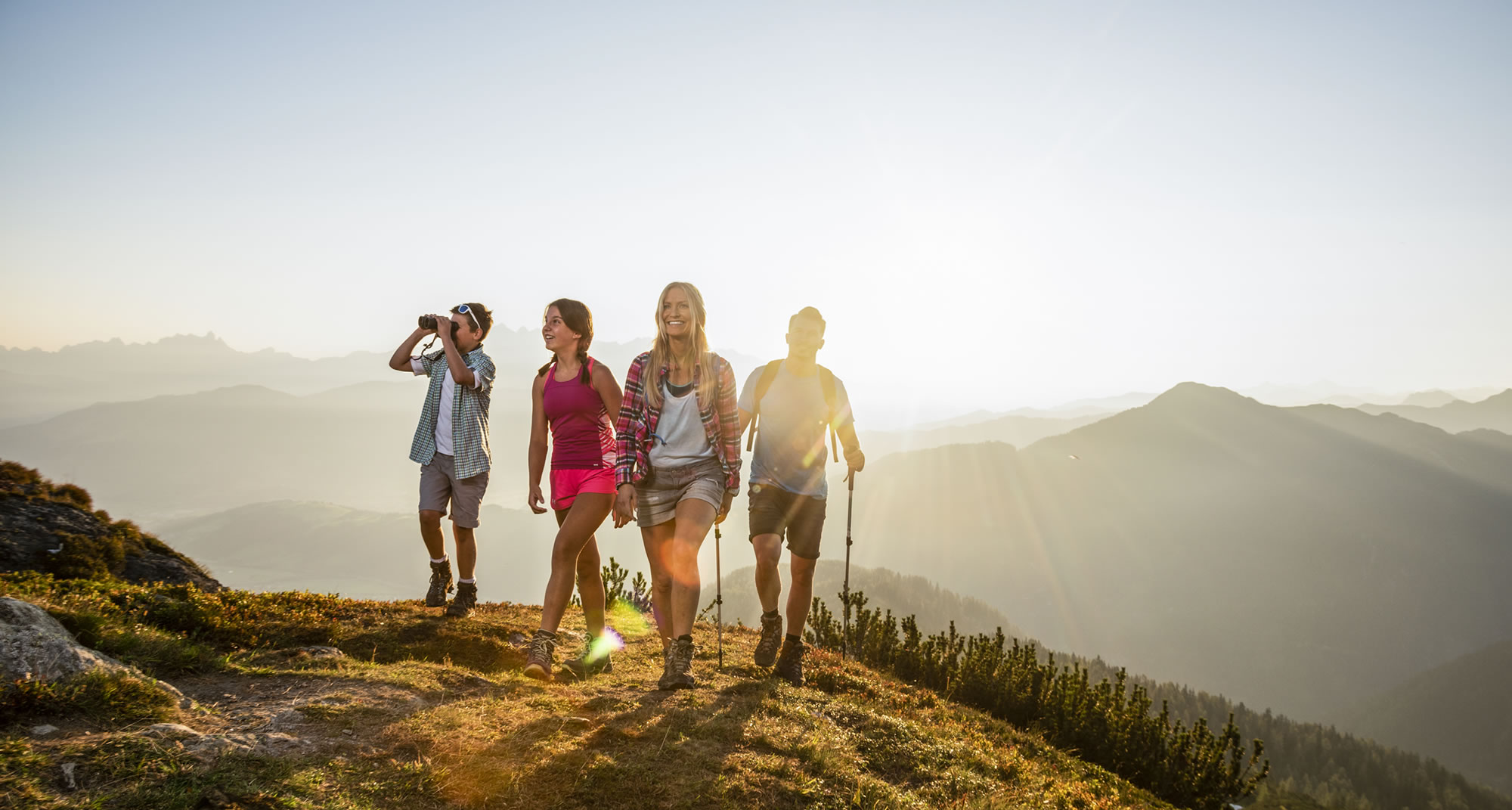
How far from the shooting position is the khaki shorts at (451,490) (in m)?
6.68

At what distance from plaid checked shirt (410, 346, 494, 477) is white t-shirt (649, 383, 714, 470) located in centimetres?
241

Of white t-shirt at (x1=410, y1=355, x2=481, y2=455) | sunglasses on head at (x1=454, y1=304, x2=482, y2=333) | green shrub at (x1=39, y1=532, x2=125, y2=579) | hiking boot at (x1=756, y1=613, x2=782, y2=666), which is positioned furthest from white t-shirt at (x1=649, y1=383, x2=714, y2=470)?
green shrub at (x1=39, y1=532, x2=125, y2=579)

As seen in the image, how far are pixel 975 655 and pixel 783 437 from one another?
5066 mm

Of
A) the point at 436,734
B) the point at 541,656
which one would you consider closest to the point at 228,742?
the point at 436,734

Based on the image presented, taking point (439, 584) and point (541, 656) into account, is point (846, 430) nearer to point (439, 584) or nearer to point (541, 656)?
point (541, 656)

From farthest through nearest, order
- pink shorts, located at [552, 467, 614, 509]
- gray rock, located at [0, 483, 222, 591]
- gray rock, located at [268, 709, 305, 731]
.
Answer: gray rock, located at [0, 483, 222, 591]
pink shorts, located at [552, 467, 614, 509]
gray rock, located at [268, 709, 305, 731]

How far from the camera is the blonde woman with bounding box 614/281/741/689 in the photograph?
5016 mm

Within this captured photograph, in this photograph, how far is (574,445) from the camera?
550cm

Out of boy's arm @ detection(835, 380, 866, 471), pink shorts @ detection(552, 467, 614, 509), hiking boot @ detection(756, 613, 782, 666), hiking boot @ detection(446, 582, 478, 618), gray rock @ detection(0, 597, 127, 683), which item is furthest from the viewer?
hiking boot @ detection(446, 582, 478, 618)

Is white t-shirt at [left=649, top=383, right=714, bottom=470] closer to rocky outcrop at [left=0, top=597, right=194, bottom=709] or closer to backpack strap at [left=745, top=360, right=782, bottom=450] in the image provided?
backpack strap at [left=745, top=360, right=782, bottom=450]

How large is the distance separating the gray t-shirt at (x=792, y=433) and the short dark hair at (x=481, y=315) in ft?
9.06

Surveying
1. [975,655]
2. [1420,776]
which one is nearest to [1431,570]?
[1420,776]

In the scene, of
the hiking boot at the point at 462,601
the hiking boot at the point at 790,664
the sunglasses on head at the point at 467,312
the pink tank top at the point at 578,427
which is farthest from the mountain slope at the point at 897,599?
the pink tank top at the point at 578,427

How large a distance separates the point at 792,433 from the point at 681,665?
217 centimetres
